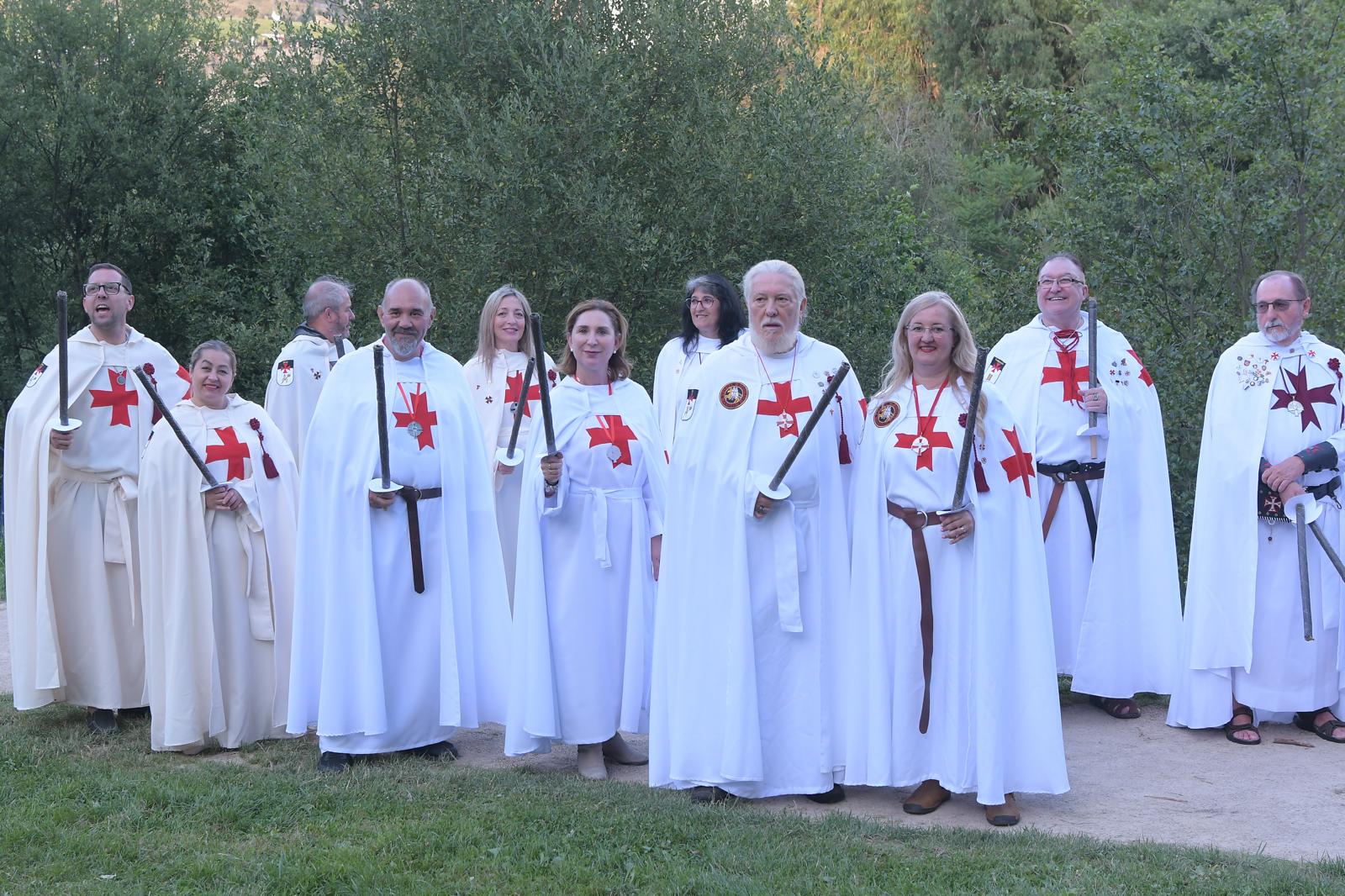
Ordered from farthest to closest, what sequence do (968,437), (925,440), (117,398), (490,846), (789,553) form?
(117,398), (789,553), (925,440), (968,437), (490,846)

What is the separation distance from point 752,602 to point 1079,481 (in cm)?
271

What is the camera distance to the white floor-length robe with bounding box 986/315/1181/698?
26.4 ft

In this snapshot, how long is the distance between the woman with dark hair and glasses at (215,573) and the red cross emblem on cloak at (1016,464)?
13.2 ft

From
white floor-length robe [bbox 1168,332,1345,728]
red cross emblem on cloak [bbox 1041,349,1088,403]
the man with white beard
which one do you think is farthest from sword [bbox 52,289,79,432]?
white floor-length robe [bbox 1168,332,1345,728]

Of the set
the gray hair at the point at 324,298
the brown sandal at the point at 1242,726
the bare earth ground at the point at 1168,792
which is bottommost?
the bare earth ground at the point at 1168,792

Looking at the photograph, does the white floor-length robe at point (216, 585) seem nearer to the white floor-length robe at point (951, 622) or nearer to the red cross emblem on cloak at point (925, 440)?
the white floor-length robe at point (951, 622)

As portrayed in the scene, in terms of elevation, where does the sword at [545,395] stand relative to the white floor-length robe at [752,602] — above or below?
above

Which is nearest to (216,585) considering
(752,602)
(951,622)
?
(752,602)

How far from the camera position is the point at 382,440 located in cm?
704

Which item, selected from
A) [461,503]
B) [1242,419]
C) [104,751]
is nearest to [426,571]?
[461,503]

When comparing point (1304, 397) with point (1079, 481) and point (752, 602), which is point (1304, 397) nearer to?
point (1079, 481)

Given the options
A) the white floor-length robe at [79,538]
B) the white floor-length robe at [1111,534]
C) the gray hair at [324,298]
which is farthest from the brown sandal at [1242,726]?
the white floor-length robe at [79,538]

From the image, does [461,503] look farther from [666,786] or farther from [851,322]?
[851,322]

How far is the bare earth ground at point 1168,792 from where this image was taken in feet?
19.4
